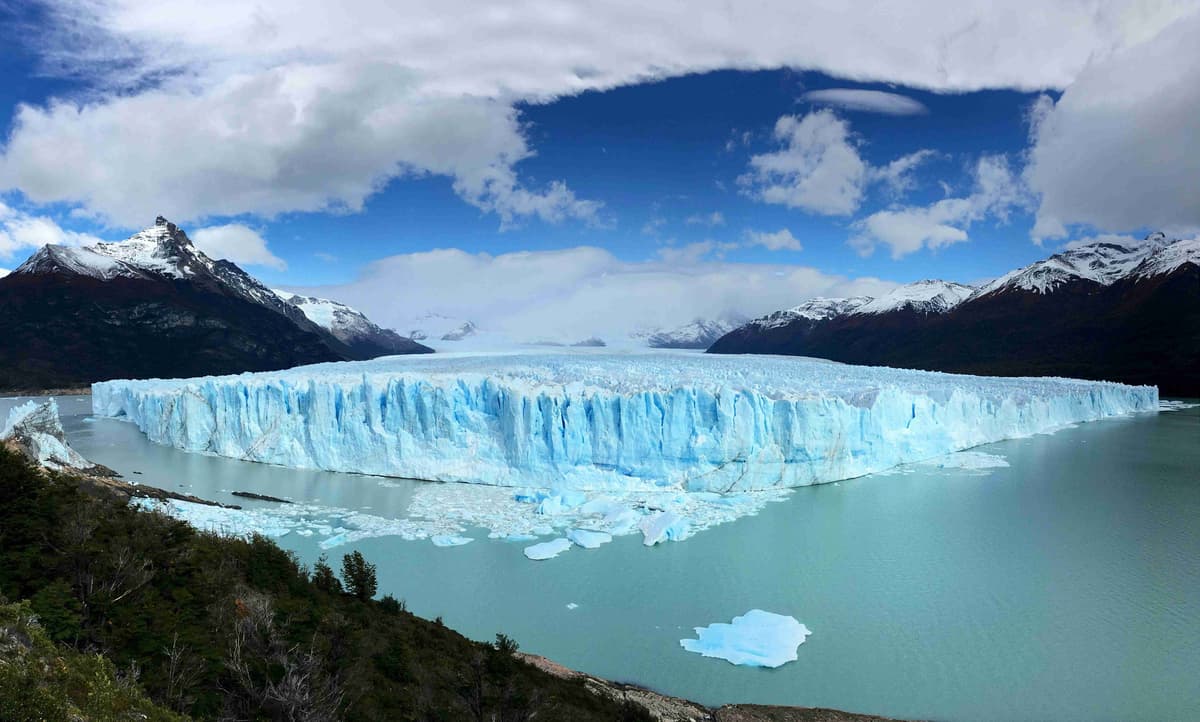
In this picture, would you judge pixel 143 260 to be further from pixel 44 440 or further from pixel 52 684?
pixel 52 684

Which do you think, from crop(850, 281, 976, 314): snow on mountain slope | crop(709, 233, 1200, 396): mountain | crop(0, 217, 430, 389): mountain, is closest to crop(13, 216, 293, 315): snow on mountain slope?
crop(0, 217, 430, 389): mountain

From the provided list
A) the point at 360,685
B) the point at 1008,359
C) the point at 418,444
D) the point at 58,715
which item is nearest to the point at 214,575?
the point at 360,685

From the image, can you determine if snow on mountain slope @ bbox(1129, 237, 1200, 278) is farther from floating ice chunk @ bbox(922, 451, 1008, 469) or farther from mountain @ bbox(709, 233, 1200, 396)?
floating ice chunk @ bbox(922, 451, 1008, 469)

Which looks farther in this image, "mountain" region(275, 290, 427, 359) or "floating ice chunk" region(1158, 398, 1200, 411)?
"mountain" region(275, 290, 427, 359)

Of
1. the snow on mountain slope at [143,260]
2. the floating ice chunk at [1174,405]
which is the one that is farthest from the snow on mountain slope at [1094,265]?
the snow on mountain slope at [143,260]

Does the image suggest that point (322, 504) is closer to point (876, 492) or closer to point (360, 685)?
point (360, 685)

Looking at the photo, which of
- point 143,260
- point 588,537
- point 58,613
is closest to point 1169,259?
point 588,537
